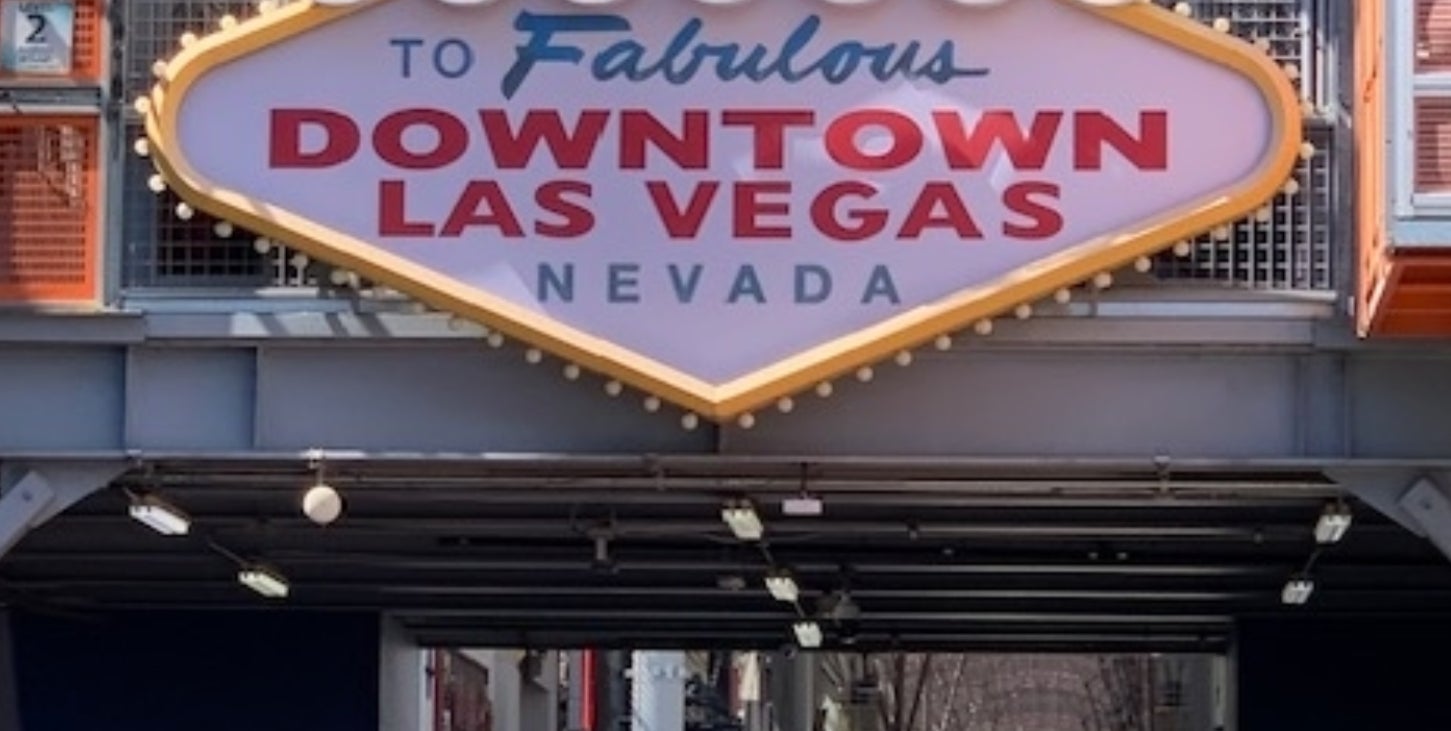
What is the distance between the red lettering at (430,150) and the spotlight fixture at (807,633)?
1168 centimetres

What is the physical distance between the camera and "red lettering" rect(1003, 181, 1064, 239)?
57.2 feet

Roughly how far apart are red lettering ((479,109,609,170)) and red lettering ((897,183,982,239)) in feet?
5.55

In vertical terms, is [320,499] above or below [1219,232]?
below

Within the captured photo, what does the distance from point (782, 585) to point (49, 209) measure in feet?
26.2

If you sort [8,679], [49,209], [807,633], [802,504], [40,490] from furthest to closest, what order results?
[807,633], [8,679], [802,504], [40,490], [49,209]

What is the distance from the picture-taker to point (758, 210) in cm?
1756

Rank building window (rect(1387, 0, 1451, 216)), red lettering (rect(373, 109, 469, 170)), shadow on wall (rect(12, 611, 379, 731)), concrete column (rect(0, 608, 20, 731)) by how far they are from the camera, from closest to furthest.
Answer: building window (rect(1387, 0, 1451, 216))
red lettering (rect(373, 109, 469, 170))
concrete column (rect(0, 608, 20, 731))
shadow on wall (rect(12, 611, 379, 731))

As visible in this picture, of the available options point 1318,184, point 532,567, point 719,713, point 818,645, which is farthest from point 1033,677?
point 1318,184

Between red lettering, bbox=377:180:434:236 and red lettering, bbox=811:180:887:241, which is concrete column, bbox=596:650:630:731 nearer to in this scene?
red lettering, bbox=377:180:434:236

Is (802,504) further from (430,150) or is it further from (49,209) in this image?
(49,209)

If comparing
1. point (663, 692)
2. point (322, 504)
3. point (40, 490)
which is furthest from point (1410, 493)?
point (663, 692)

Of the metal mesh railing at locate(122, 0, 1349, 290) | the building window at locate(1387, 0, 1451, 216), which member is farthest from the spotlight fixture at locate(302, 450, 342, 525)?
the building window at locate(1387, 0, 1451, 216)

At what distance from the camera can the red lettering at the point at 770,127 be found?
1759cm

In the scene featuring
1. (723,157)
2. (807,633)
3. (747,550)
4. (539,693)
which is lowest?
(539,693)
